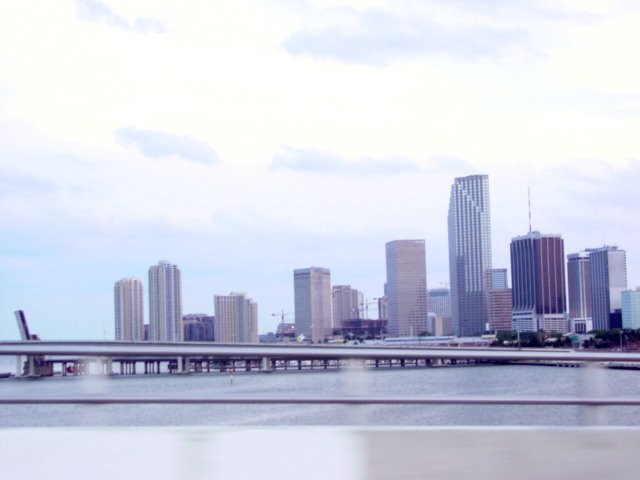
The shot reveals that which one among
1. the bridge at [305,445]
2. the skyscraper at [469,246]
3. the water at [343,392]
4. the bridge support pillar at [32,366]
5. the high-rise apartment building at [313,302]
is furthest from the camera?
the skyscraper at [469,246]

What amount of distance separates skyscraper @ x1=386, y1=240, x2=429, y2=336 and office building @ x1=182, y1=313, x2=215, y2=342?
12.7 meters

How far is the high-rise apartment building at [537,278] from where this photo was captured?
40319 mm

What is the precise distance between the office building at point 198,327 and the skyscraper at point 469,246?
73.3 ft

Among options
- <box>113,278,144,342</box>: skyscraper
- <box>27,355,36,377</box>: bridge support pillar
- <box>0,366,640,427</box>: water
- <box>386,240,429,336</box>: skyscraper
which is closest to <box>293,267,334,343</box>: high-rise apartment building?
<box>386,240,429,336</box>: skyscraper

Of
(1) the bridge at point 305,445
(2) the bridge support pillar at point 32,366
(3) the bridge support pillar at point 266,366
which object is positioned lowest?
(1) the bridge at point 305,445

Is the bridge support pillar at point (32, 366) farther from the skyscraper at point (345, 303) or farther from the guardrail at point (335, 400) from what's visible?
the skyscraper at point (345, 303)

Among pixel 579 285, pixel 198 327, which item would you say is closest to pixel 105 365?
pixel 198 327

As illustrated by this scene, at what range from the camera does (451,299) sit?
173ft

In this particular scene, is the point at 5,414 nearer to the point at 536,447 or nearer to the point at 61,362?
the point at 61,362

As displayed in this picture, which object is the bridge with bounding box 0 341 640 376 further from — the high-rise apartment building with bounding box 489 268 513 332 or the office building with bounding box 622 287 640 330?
the high-rise apartment building with bounding box 489 268 513 332

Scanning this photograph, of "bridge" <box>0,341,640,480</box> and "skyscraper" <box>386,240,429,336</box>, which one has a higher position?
"skyscraper" <box>386,240,429,336</box>

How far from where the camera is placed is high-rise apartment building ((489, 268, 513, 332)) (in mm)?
40747

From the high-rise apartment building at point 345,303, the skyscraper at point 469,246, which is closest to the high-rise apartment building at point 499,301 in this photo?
the skyscraper at point 469,246

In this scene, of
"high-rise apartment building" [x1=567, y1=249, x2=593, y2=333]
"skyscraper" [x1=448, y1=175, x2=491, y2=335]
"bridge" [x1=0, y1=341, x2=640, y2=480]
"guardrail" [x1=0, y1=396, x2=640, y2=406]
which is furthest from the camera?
"skyscraper" [x1=448, y1=175, x2=491, y2=335]
